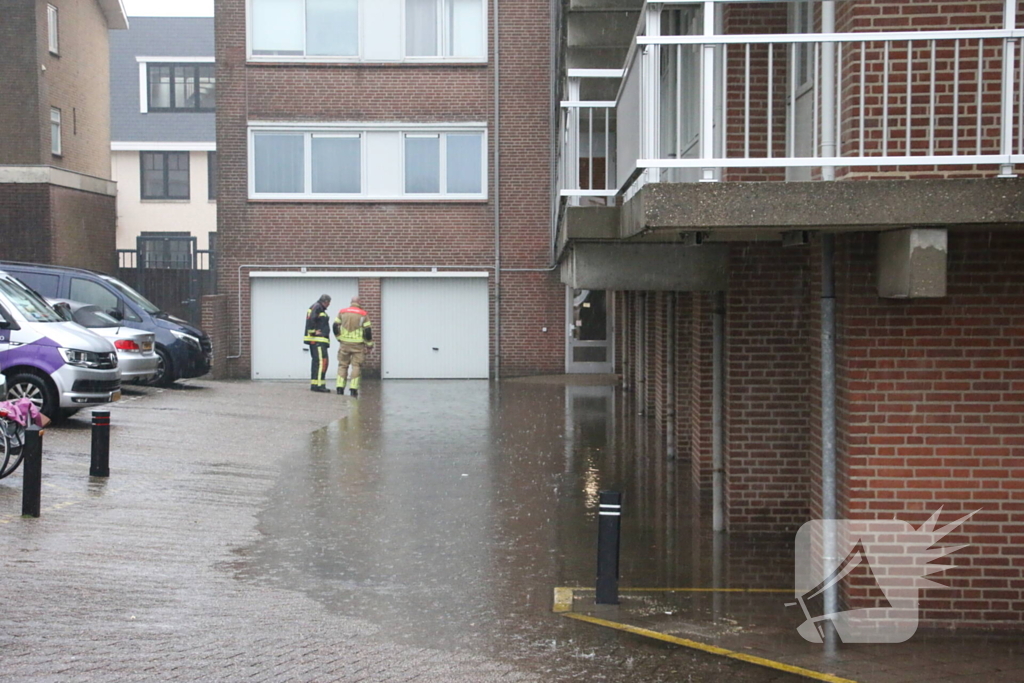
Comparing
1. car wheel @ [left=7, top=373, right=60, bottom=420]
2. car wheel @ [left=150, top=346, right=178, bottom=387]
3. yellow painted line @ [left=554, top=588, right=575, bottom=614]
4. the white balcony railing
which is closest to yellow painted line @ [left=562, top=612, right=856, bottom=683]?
yellow painted line @ [left=554, top=588, right=575, bottom=614]

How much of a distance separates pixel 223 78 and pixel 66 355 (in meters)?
12.9

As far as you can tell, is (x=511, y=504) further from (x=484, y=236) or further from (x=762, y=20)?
(x=484, y=236)

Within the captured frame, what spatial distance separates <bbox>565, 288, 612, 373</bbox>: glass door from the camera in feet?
89.5

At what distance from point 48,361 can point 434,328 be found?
12807mm

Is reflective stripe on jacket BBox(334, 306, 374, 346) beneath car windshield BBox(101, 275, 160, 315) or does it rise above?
beneath

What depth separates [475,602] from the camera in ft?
27.8

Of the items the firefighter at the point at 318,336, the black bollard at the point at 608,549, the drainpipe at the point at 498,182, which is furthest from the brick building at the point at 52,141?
the black bollard at the point at 608,549

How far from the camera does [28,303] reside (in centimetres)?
1569

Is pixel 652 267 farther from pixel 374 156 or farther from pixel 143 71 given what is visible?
pixel 143 71

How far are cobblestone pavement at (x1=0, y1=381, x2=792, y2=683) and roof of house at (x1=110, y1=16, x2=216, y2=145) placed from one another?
3381cm

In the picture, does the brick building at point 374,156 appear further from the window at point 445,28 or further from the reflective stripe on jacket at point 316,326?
the reflective stripe on jacket at point 316,326

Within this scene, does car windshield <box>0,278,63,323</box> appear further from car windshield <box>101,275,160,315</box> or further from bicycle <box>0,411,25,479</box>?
car windshield <box>101,275,160,315</box>

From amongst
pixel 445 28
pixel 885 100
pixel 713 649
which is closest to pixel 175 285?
pixel 445 28

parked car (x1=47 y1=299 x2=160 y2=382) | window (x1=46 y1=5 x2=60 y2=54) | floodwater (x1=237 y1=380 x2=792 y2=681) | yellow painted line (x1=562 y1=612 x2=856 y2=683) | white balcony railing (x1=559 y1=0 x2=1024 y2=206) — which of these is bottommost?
yellow painted line (x1=562 y1=612 x2=856 y2=683)
